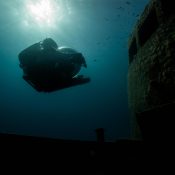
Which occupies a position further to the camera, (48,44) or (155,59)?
(155,59)

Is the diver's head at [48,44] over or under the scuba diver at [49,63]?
over

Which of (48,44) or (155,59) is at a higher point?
(155,59)

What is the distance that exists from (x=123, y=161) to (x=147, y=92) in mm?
2980

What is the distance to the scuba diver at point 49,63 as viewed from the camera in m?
4.93

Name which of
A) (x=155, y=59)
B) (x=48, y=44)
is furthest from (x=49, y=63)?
(x=155, y=59)

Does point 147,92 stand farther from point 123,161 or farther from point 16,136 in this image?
point 16,136

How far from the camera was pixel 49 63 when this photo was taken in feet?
16.2

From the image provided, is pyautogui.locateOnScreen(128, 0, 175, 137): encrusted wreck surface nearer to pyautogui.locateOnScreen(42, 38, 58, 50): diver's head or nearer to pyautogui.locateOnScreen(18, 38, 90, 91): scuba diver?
pyautogui.locateOnScreen(18, 38, 90, 91): scuba diver

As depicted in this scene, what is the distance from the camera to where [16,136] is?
13.3 ft

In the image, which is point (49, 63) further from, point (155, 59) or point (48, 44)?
point (155, 59)

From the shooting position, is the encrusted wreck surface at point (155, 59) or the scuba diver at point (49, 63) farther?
the encrusted wreck surface at point (155, 59)

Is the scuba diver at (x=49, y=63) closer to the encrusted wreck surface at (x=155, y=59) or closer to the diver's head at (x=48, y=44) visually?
the diver's head at (x=48, y=44)

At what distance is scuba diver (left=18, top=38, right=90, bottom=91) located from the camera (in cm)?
493

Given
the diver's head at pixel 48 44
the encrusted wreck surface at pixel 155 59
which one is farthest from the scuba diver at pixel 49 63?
the encrusted wreck surface at pixel 155 59
